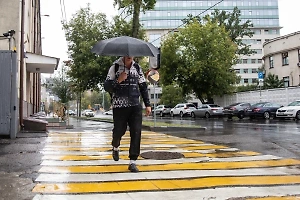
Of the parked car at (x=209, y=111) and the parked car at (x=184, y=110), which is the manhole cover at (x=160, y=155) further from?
the parked car at (x=184, y=110)

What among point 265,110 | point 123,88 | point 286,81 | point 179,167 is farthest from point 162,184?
point 286,81

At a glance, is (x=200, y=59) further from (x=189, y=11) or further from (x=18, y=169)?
(x=189, y=11)

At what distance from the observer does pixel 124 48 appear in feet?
16.7

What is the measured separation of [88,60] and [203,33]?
13.3 m

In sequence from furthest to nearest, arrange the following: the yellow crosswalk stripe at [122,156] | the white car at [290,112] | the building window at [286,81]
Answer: the building window at [286,81] < the white car at [290,112] < the yellow crosswalk stripe at [122,156]

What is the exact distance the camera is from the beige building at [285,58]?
Answer: 1404 inches

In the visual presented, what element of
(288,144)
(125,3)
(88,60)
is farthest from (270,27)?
(288,144)

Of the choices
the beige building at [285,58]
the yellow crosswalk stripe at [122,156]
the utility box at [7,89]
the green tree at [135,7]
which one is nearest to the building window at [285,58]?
the beige building at [285,58]

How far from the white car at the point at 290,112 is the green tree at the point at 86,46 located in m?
13.7

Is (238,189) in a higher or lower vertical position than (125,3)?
lower

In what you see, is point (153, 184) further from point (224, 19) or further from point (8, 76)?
point (224, 19)

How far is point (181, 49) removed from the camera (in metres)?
35.2

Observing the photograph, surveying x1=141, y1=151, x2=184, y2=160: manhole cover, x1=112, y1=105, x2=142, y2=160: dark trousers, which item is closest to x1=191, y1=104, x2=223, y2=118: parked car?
x1=141, y1=151, x2=184, y2=160: manhole cover

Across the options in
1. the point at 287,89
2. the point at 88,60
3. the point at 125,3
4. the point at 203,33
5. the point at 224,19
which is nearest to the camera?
the point at 125,3
